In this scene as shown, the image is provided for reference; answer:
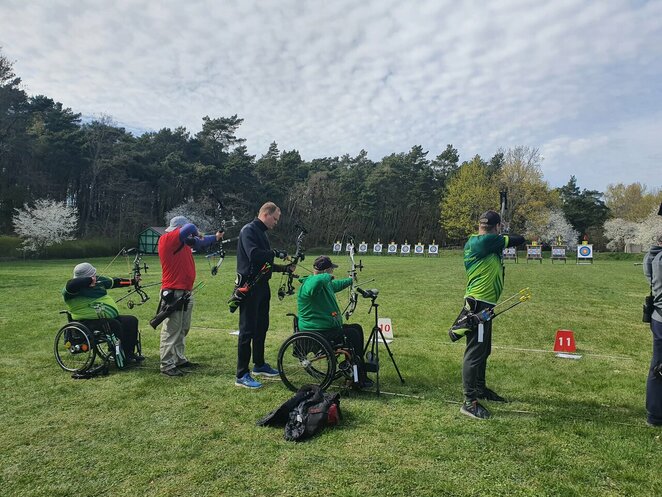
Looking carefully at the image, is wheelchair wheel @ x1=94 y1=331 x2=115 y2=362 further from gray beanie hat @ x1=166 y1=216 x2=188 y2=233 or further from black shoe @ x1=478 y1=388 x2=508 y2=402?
black shoe @ x1=478 y1=388 x2=508 y2=402

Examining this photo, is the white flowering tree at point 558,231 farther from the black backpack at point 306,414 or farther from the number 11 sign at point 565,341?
the black backpack at point 306,414

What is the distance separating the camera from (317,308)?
15.3 ft

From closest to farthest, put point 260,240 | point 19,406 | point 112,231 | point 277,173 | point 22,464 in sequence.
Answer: point 22,464
point 19,406
point 260,240
point 112,231
point 277,173

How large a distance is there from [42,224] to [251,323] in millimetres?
37261

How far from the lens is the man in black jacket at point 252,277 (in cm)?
493

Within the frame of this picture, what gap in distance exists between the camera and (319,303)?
15.3 feet

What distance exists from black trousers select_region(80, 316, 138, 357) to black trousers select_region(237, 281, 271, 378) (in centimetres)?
169

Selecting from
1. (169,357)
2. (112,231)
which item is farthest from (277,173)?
(169,357)

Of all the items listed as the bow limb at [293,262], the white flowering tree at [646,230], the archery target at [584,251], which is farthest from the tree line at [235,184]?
the bow limb at [293,262]

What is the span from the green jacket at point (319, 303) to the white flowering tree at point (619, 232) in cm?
6480

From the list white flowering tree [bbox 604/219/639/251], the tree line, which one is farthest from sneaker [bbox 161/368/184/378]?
white flowering tree [bbox 604/219/639/251]

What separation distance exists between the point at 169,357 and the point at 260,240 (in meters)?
1.80

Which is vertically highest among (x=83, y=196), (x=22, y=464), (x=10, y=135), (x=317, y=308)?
(x=10, y=135)

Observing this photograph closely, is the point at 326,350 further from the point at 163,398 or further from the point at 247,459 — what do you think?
the point at 163,398
